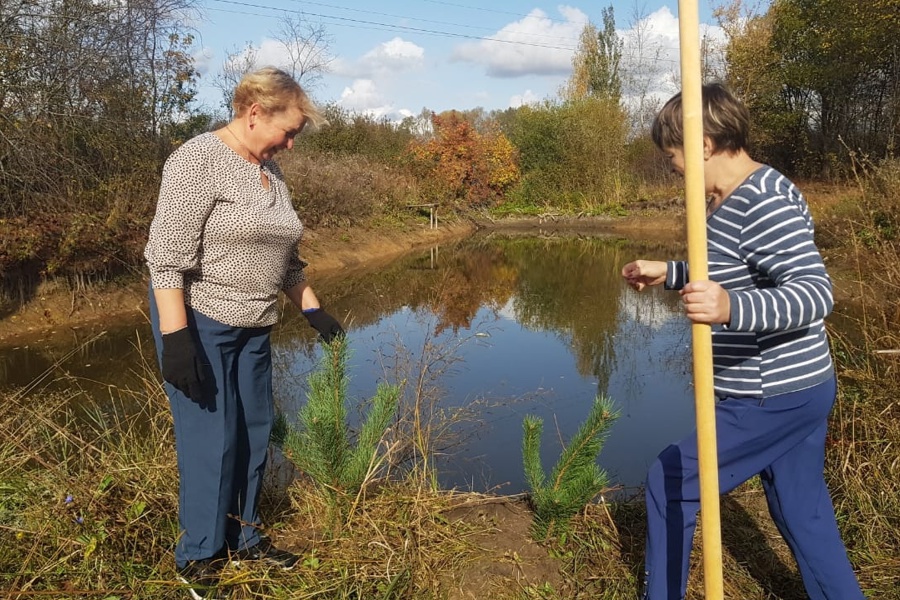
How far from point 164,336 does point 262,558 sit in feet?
2.93

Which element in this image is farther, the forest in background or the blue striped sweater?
the forest in background

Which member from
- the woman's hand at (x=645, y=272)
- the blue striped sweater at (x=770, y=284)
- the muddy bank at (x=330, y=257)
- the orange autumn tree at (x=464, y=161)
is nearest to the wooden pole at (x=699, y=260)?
the blue striped sweater at (x=770, y=284)

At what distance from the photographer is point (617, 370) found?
6.40m

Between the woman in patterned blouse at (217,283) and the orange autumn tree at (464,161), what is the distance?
807 inches

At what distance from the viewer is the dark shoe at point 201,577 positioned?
2072mm

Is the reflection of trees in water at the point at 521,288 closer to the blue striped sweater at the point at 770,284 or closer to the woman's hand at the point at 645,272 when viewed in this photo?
the woman's hand at the point at 645,272

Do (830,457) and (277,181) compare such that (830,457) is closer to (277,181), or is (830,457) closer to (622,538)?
(622,538)

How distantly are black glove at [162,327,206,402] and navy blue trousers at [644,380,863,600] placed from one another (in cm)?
133

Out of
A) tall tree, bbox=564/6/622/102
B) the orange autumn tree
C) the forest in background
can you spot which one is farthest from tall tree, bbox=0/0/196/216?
tall tree, bbox=564/6/622/102

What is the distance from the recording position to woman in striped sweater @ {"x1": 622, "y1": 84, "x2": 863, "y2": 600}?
1.59 m

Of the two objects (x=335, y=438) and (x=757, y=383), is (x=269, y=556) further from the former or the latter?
(x=757, y=383)

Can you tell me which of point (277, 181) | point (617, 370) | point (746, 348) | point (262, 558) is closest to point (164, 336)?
point (277, 181)

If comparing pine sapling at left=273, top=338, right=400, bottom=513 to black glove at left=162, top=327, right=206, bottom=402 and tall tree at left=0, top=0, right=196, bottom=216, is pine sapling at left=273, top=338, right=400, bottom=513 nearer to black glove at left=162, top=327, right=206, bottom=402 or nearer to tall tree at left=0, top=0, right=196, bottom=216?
black glove at left=162, top=327, right=206, bottom=402

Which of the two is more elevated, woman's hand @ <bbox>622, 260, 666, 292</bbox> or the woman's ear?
the woman's ear
